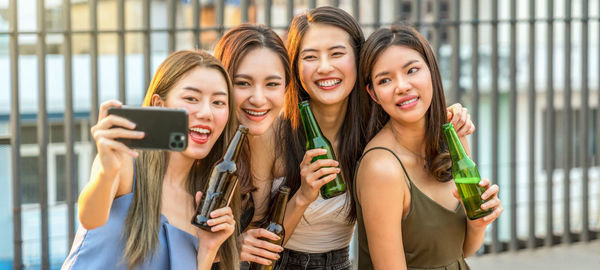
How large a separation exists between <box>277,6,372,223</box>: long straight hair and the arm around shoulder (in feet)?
0.97

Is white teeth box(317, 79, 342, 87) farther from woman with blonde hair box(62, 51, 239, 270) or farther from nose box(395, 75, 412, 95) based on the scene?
woman with blonde hair box(62, 51, 239, 270)

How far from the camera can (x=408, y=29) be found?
6.09 ft

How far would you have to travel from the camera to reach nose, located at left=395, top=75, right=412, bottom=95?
1.74m

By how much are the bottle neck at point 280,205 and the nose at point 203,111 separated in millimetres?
402

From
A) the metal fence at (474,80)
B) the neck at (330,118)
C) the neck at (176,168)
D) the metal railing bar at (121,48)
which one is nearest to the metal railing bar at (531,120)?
the metal fence at (474,80)

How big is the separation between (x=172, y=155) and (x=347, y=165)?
0.64 m

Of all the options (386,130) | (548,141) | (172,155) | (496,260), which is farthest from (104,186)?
(548,141)

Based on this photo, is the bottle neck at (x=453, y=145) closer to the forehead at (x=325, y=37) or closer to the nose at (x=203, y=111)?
the forehead at (x=325, y=37)

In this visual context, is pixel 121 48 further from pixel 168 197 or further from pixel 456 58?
pixel 168 197

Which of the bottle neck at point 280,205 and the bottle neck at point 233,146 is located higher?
the bottle neck at point 233,146

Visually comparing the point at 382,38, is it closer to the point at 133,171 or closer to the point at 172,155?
the point at 172,155

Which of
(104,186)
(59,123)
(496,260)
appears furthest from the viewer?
(59,123)

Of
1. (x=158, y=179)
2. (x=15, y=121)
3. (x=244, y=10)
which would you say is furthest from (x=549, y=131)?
(x=158, y=179)

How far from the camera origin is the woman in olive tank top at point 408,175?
171cm
